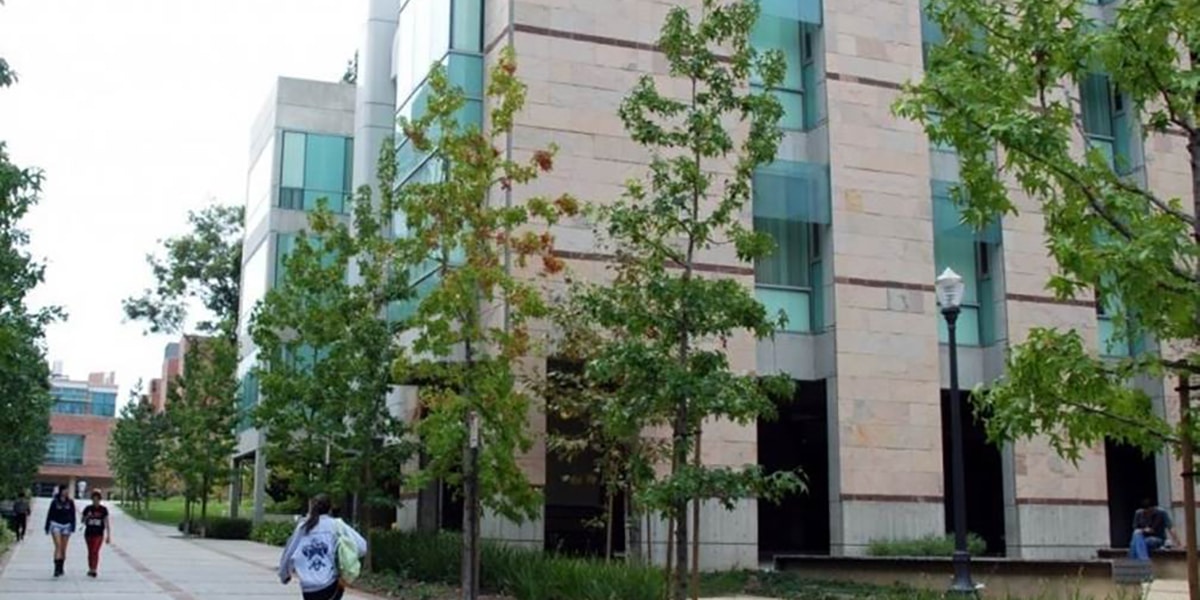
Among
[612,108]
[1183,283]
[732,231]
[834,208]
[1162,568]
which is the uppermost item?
[612,108]

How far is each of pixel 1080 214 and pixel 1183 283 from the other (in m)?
0.84

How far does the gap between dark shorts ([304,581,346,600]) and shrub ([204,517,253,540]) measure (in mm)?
34919

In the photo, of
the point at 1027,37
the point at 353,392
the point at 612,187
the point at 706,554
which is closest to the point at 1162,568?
the point at 706,554

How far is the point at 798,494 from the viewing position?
96.9 ft

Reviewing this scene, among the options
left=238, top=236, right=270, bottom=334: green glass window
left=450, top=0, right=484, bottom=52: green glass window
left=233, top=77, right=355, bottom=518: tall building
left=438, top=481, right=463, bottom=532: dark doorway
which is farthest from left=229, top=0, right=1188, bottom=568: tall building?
left=238, top=236, right=270, bottom=334: green glass window

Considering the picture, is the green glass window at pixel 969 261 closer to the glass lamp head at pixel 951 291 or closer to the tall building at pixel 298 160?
the glass lamp head at pixel 951 291

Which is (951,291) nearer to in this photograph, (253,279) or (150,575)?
(150,575)

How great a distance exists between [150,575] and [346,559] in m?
13.7

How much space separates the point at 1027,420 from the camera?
7488mm

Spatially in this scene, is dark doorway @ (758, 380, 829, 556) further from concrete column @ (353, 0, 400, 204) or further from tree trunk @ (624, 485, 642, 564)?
concrete column @ (353, 0, 400, 204)

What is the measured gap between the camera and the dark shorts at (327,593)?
9.79m

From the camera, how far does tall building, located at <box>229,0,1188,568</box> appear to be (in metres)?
22.6

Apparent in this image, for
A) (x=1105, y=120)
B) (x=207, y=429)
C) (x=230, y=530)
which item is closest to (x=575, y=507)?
(x=1105, y=120)

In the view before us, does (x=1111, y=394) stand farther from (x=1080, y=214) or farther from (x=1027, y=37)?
(x=1027, y=37)
